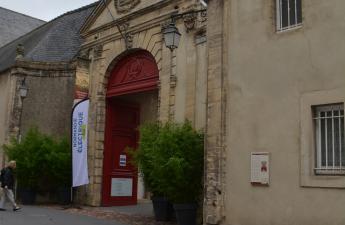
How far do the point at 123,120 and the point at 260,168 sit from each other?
29.0 feet

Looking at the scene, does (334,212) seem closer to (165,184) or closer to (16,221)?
(165,184)

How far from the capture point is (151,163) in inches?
426

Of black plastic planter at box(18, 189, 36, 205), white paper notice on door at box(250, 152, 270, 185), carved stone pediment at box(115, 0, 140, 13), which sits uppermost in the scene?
carved stone pediment at box(115, 0, 140, 13)

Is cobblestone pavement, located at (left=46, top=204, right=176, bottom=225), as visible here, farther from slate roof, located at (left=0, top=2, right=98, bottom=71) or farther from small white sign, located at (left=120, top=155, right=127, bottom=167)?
slate roof, located at (left=0, top=2, right=98, bottom=71)

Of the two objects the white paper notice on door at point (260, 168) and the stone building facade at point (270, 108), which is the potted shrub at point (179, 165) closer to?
the stone building facade at point (270, 108)

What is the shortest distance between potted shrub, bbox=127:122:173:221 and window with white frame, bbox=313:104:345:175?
365 cm

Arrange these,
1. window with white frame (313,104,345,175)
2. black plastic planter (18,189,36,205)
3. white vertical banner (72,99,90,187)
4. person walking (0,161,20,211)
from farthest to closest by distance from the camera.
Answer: black plastic planter (18,189,36,205)
white vertical banner (72,99,90,187)
person walking (0,161,20,211)
window with white frame (313,104,345,175)

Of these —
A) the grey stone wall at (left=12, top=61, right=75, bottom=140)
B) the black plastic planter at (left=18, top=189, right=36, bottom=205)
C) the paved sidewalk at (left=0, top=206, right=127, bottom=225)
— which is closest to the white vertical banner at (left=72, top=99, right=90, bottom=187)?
the paved sidewalk at (left=0, top=206, right=127, bottom=225)

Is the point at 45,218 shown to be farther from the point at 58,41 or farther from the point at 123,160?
the point at 58,41

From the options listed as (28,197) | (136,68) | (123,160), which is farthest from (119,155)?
(28,197)

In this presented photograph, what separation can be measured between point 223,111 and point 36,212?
677 cm

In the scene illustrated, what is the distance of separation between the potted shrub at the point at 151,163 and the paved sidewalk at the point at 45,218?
1.13m

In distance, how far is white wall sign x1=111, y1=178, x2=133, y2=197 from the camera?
53.5 ft

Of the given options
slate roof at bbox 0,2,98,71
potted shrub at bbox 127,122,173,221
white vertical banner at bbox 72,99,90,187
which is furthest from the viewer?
slate roof at bbox 0,2,98,71
